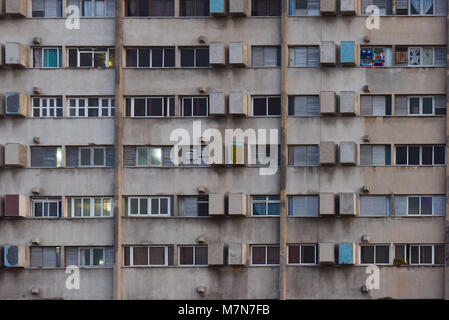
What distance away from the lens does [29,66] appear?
73.2 meters

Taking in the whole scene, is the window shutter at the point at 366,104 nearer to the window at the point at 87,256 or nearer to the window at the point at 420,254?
the window at the point at 420,254

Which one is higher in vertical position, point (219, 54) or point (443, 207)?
point (219, 54)

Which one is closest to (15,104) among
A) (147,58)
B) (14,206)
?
(14,206)

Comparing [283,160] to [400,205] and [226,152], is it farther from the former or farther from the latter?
[400,205]

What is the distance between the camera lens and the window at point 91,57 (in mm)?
73125

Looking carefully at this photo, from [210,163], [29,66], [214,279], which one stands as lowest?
[214,279]

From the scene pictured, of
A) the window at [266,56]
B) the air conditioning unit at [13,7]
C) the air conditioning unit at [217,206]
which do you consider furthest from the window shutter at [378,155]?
the air conditioning unit at [13,7]

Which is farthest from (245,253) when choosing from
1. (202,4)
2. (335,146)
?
(202,4)

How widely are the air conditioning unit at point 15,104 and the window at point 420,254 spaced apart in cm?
1870

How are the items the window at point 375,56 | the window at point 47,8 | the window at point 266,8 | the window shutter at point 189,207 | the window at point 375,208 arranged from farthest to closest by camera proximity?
1. the window at point 47,8
2. the window at point 266,8
3. the window at point 375,56
4. the window shutter at point 189,207
5. the window at point 375,208

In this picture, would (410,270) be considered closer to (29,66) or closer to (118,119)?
(118,119)

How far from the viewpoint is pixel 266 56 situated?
7281 centimetres

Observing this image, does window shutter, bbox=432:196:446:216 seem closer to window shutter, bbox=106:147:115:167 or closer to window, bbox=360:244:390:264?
window, bbox=360:244:390:264

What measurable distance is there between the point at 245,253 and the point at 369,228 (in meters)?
5.90
